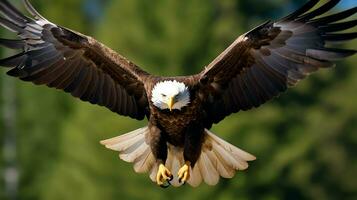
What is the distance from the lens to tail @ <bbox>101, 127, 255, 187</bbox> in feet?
43.5

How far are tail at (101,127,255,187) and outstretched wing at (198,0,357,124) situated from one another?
412 millimetres

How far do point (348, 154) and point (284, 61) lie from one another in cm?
1832

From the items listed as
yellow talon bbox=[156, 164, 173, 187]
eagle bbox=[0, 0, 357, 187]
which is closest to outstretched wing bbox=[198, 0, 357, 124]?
eagle bbox=[0, 0, 357, 187]

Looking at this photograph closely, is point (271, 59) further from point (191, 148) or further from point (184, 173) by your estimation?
point (184, 173)

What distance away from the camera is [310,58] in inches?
497

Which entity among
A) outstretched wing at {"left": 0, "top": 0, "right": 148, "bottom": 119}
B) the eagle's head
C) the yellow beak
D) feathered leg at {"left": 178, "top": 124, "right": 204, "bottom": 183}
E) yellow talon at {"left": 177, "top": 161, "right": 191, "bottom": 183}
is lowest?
yellow talon at {"left": 177, "top": 161, "right": 191, "bottom": 183}

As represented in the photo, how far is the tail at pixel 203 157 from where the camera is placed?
43.5 feet

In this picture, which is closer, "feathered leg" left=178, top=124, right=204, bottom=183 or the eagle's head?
the eagle's head

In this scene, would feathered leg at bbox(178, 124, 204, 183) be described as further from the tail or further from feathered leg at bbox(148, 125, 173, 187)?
the tail

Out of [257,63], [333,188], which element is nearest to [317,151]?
[333,188]

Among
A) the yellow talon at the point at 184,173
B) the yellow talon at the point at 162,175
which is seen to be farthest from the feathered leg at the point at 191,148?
the yellow talon at the point at 162,175

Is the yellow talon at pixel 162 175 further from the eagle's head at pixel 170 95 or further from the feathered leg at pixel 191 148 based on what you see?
the eagle's head at pixel 170 95

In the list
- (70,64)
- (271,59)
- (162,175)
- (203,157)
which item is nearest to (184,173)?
(162,175)

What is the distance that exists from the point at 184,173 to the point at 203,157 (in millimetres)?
469
